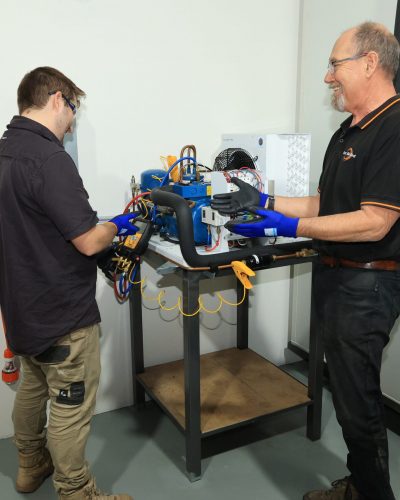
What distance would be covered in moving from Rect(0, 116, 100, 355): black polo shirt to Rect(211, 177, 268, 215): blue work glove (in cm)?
45

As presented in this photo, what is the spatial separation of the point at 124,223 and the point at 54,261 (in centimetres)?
40

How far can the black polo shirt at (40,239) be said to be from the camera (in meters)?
1.54

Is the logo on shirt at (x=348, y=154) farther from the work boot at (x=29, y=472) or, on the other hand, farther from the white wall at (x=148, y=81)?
the work boot at (x=29, y=472)

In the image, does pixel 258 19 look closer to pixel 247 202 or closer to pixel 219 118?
pixel 219 118

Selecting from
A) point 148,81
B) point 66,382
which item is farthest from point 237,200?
point 148,81

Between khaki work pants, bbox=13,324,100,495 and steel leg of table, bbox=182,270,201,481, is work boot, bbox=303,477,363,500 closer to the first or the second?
steel leg of table, bbox=182,270,201,481

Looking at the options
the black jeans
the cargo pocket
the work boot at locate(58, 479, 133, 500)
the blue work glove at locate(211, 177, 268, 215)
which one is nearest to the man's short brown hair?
the blue work glove at locate(211, 177, 268, 215)

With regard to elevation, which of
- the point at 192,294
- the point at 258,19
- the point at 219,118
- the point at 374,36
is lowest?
the point at 192,294

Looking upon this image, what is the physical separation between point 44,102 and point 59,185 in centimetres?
34

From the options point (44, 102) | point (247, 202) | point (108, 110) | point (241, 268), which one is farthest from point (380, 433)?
point (108, 110)

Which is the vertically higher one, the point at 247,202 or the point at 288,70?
the point at 288,70

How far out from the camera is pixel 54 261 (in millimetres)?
1636

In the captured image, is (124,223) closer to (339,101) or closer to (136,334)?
(136,334)

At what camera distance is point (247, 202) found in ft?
5.99
